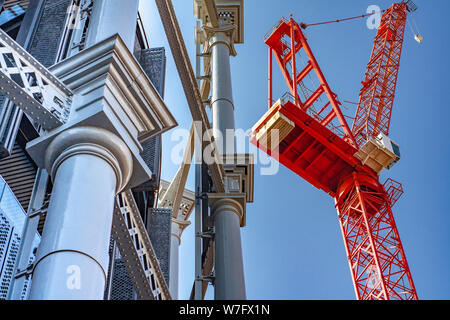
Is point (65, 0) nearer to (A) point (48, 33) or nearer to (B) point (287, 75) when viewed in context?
(A) point (48, 33)

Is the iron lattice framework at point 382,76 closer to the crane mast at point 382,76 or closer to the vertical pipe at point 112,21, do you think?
the crane mast at point 382,76

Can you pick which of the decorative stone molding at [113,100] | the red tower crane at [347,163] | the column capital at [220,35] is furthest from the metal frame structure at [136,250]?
the red tower crane at [347,163]

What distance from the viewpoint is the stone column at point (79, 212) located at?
4.94 m

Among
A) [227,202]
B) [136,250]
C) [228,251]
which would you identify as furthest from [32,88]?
[227,202]

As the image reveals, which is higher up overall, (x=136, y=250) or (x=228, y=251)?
(x=228, y=251)

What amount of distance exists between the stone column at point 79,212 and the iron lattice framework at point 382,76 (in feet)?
147

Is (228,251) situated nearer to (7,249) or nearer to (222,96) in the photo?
(7,249)

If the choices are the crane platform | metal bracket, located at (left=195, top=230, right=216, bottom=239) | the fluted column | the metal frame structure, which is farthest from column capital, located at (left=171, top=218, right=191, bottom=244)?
the crane platform

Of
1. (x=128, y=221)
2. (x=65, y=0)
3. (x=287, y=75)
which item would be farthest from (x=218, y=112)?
(x=287, y=75)

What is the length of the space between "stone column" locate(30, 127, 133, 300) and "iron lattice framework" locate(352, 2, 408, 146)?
4478 centimetres

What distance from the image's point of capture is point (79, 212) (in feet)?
17.4

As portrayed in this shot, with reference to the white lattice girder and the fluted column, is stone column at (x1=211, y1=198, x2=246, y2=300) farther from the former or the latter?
the white lattice girder

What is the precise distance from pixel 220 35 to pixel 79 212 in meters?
11.9

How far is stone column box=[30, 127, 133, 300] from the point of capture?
16.2 feet
